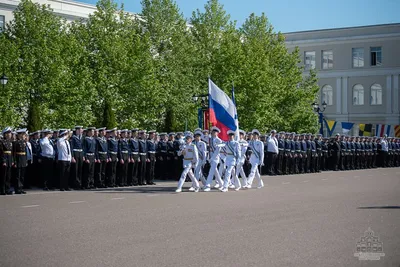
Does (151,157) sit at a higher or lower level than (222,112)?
lower

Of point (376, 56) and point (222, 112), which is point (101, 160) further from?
point (376, 56)

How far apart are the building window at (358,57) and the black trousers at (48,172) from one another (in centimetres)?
5449

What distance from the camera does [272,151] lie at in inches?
1296

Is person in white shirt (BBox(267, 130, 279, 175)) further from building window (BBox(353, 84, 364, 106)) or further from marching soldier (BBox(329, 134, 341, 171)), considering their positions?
building window (BBox(353, 84, 364, 106))

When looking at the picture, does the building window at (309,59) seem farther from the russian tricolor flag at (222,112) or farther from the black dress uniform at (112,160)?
the black dress uniform at (112,160)

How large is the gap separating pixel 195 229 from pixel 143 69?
33695mm

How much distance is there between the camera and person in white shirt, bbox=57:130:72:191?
21.9 m

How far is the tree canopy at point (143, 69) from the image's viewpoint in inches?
1582

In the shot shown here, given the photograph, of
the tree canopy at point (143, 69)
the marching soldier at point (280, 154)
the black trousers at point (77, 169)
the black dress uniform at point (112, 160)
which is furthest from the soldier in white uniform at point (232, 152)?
the tree canopy at point (143, 69)

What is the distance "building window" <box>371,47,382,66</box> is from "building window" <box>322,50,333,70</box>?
14.6 feet

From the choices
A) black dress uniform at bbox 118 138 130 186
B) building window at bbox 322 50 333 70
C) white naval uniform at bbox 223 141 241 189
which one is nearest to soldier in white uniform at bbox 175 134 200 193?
white naval uniform at bbox 223 141 241 189

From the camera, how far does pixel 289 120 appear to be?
5216 cm

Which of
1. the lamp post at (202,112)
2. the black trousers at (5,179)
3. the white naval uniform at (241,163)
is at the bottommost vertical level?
the black trousers at (5,179)

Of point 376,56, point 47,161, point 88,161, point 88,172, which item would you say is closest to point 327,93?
point 376,56
